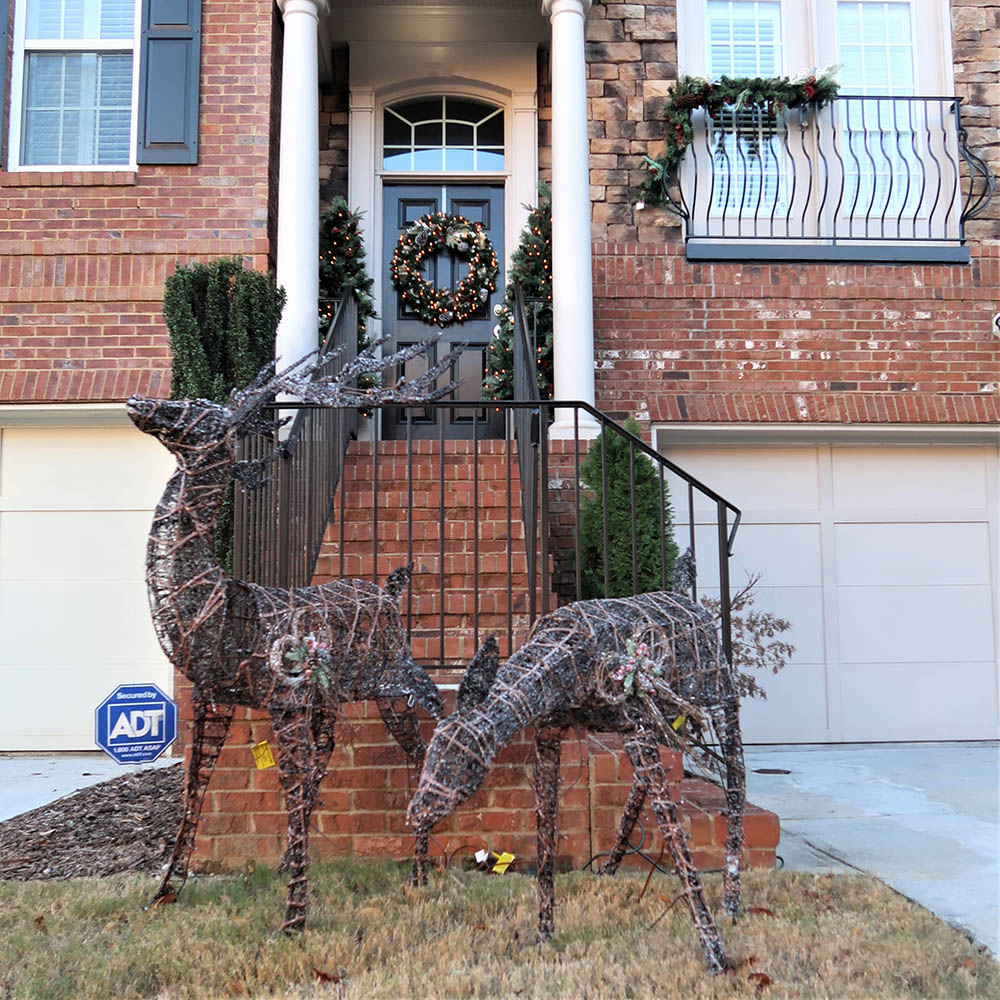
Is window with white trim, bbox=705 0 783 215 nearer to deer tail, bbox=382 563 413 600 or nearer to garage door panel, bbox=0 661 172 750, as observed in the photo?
deer tail, bbox=382 563 413 600

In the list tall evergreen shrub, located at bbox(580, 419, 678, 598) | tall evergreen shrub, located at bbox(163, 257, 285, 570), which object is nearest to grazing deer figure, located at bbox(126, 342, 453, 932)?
tall evergreen shrub, located at bbox(163, 257, 285, 570)

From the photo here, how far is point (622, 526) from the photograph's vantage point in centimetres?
515

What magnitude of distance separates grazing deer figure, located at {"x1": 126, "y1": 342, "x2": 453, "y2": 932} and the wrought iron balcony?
15.1 feet

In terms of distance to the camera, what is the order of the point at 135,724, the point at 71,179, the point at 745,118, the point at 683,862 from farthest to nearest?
the point at 745,118 < the point at 71,179 < the point at 135,724 < the point at 683,862

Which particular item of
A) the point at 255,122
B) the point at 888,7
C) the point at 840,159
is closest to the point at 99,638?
the point at 255,122

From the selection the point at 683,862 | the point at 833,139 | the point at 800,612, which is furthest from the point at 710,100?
the point at 683,862

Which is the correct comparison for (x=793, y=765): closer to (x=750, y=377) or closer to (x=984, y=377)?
(x=750, y=377)

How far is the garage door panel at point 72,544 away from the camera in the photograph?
648 cm

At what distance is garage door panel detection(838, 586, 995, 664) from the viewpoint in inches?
266

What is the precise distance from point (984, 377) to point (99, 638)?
640cm

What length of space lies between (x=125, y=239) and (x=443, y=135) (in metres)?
2.68

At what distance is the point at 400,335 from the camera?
729 centimetres

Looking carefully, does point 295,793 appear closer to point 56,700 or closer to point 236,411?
point 236,411

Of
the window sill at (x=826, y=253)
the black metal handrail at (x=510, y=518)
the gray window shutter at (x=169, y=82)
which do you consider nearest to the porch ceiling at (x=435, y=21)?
the gray window shutter at (x=169, y=82)
